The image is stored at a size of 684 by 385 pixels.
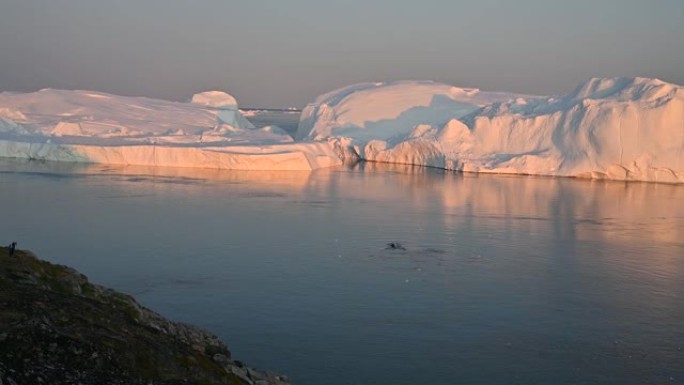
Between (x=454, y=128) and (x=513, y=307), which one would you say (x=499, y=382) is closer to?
(x=513, y=307)

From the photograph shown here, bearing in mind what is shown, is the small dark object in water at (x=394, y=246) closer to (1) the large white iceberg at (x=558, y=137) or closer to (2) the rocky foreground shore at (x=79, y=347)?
(2) the rocky foreground shore at (x=79, y=347)

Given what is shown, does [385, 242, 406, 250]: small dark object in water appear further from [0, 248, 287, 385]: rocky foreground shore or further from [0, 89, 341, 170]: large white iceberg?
[0, 89, 341, 170]: large white iceberg

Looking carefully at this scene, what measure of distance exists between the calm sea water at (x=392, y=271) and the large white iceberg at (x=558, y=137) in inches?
145

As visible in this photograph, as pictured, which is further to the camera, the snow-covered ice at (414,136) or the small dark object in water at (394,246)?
the snow-covered ice at (414,136)

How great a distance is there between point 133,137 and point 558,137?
538 inches

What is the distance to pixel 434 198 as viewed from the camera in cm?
1708

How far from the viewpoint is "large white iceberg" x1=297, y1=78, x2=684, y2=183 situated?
21.4m

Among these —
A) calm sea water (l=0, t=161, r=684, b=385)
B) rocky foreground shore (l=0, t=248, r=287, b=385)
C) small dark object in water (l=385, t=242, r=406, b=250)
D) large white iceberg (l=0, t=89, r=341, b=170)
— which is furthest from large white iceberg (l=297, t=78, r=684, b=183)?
rocky foreground shore (l=0, t=248, r=287, b=385)

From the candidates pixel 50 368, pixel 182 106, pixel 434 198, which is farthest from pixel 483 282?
pixel 182 106

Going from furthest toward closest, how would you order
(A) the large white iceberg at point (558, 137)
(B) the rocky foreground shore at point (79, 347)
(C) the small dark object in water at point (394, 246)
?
(A) the large white iceberg at point (558, 137)
(C) the small dark object in water at point (394, 246)
(B) the rocky foreground shore at point (79, 347)

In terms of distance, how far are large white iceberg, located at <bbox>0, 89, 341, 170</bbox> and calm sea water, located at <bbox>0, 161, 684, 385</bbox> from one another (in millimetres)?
5436

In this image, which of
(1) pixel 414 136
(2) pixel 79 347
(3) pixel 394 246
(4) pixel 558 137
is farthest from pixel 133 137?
(2) pixel 79 347

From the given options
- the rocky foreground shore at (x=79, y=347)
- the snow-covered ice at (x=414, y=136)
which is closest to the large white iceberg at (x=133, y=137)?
the snow-covered ice at (x=414, y=136)

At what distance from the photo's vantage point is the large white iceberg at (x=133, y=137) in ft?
77.3
